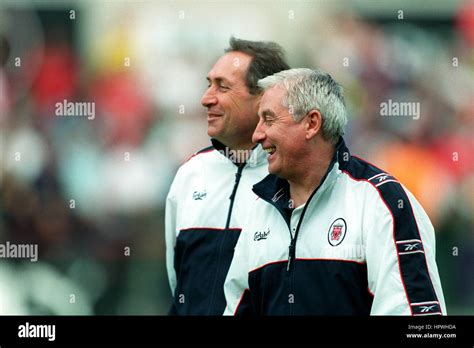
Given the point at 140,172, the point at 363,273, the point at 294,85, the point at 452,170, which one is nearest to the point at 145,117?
the point at 140,172

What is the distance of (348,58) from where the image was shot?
8016 millimetres

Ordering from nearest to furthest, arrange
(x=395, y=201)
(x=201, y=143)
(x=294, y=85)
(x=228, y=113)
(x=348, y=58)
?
(x=395, y=201)
(x=294, y=85)
(x=228, y=113)
(x=201, y=143)
(x=348, y=58)

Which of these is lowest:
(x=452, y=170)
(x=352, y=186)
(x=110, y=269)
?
(x=110, y=269)

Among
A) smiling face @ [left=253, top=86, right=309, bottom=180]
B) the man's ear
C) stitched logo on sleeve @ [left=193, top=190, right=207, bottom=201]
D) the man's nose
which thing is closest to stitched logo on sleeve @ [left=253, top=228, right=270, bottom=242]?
smiling face @ [left=253, top=86, right=309, bottom=180]

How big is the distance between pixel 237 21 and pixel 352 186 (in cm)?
451

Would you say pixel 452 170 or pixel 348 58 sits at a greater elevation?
pixel 348 58

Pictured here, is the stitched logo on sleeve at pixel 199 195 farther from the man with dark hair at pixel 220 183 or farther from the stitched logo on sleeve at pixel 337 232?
the stitched logo on sleeve at pixel 337 232

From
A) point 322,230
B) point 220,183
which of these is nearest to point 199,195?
point 220,183

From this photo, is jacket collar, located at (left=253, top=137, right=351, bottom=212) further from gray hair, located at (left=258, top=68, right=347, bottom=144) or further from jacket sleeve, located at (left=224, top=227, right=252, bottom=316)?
jacket sleeve, located at (left=224, top=227, right=252, bottom=316)

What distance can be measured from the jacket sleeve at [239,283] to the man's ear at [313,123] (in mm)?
528

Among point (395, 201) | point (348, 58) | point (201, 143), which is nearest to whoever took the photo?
point (395, 201)

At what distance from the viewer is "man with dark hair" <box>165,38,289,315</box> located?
14.7 ft

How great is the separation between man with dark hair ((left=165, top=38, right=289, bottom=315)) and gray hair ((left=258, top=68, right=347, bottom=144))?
0.61 m

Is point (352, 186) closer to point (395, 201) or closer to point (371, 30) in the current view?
point (395, 201)
